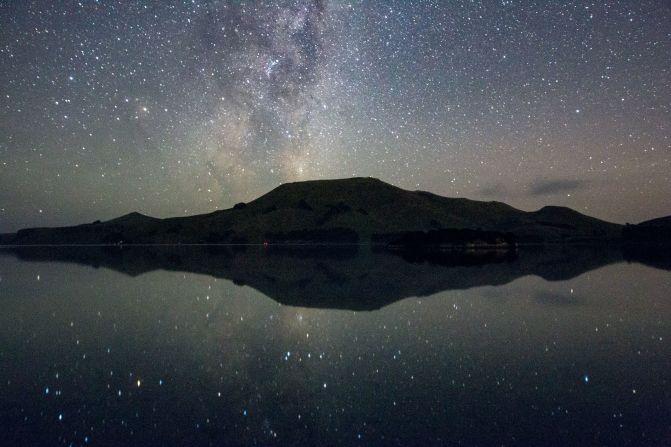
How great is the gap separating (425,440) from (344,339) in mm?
8479

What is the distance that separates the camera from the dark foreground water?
9336mm

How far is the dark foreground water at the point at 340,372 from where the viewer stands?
9336 millimetres

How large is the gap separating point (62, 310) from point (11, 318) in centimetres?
267

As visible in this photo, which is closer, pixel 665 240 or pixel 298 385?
pixel 298 385

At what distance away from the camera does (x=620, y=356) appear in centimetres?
1451

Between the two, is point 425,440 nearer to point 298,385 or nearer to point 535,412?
point 535,412

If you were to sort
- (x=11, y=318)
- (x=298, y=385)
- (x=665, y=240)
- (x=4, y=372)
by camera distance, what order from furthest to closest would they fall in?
(x=665, y=240) → (x=11, y=318) → (x=4, y=372) → (x=298, y=385)

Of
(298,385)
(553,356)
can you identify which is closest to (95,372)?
(298,385)

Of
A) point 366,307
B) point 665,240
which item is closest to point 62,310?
point 366,307

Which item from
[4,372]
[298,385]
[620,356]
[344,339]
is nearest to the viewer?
[298,385]

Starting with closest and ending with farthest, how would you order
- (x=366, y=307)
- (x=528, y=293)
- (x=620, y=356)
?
1. (x=620, y=356)
2. (x=366, y=307)
3. (x=528, y=293)

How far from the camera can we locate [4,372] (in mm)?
13320

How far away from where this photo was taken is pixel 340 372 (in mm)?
13344

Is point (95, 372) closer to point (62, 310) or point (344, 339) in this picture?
point (344, 339)
